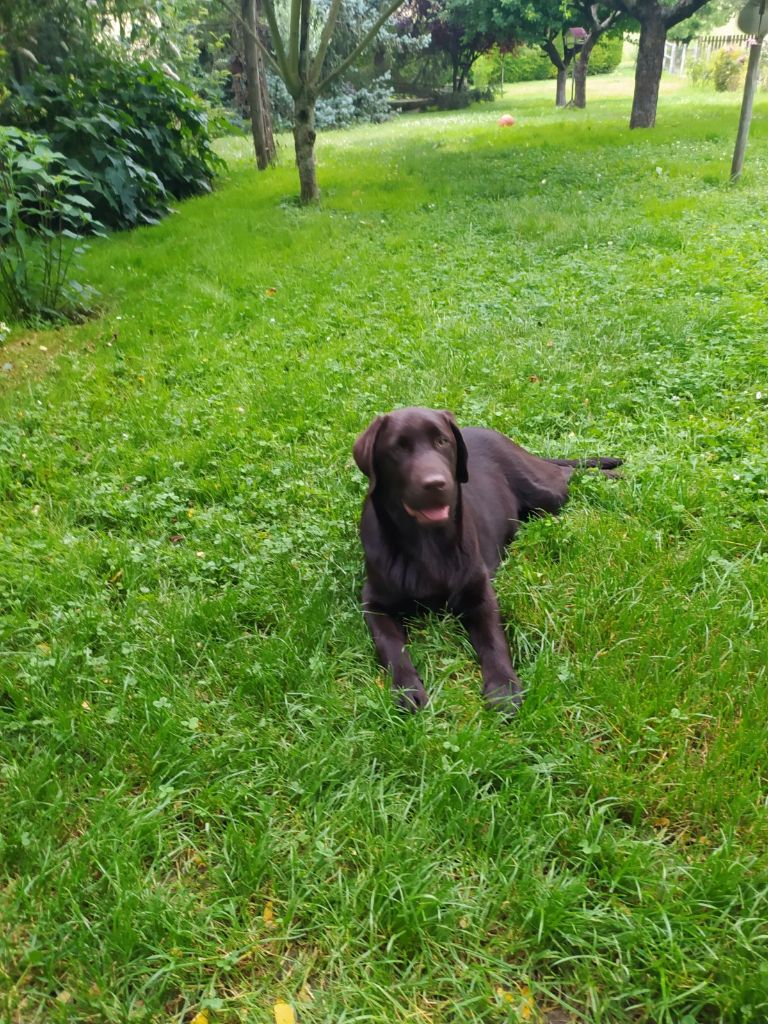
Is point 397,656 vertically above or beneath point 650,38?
beneath

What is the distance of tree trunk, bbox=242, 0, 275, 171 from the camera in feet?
36.1

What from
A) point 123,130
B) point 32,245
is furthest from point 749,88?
point 32,245

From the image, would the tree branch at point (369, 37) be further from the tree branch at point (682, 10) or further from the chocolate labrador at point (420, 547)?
the tree branch at point (682, 10)

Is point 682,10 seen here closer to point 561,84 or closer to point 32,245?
point 561,84

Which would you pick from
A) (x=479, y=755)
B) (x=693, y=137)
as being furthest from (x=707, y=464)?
(x=693, y=137)

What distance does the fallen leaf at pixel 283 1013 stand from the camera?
1.55 m

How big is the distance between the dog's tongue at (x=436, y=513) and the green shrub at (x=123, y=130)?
7562 millimetres

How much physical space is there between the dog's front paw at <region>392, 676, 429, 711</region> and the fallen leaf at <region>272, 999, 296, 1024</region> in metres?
0.88

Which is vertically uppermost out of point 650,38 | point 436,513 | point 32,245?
point 650,38

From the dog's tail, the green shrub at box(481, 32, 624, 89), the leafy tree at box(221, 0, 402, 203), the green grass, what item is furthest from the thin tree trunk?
the dog's tail

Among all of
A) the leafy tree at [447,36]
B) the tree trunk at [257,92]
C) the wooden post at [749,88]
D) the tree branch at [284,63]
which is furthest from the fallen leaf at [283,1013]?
the leafy tree at [447,36]

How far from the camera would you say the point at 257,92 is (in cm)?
1174

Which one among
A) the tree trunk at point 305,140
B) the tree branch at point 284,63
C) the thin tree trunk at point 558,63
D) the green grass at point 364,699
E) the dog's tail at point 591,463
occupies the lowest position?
the green grass at point 364,699

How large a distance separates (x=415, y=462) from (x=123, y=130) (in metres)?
9.34
